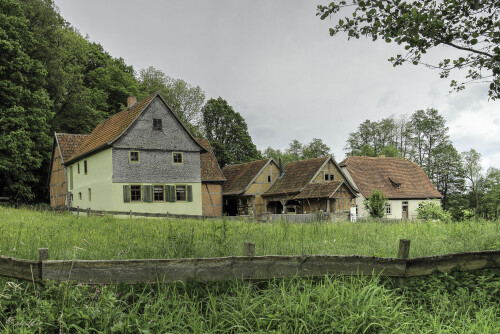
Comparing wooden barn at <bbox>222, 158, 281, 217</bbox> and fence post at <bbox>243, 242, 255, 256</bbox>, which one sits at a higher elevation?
wooden barn at <bbox>222, 158, 281, 217</bbox>

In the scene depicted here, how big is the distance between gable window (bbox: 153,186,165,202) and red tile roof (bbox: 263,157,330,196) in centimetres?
984

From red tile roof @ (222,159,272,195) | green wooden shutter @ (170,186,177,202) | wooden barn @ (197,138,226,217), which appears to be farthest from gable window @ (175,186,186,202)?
red tile roof @ (222,159,272,195)

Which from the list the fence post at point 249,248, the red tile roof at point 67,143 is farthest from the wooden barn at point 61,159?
the fence post at point 249,248

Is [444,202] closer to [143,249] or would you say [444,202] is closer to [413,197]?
[413,197]

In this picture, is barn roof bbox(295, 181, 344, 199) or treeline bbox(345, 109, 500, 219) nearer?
barn roof bbox(295, 181, 344, 199)

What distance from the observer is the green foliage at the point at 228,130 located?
167ft

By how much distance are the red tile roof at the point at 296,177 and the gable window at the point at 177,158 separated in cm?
877

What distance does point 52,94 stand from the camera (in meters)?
35.7

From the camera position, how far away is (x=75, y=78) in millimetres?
38312

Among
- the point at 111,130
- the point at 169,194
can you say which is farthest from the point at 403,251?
the point at 111,130

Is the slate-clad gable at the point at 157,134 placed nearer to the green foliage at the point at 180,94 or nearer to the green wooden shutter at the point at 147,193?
the green wooden shutter at the point at 147,193

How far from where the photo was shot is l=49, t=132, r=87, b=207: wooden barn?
33062 mm

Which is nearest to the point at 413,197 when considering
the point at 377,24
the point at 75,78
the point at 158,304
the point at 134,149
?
the point at 134,149

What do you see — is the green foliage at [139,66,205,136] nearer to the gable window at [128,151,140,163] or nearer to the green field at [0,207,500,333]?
the gable window at [128,151,140,163]
